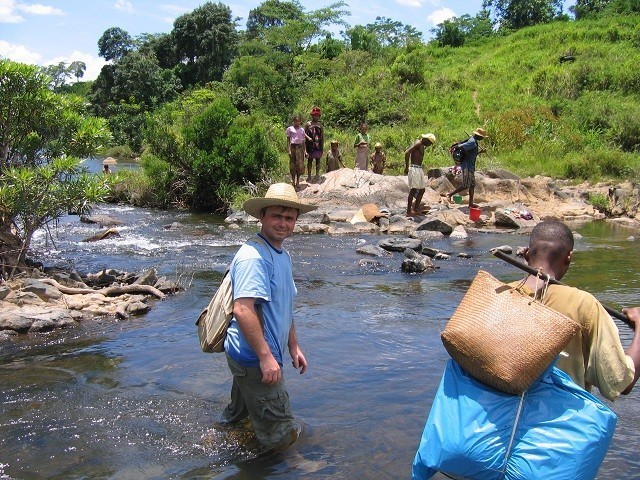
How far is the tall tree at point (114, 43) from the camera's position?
59594 millimetres

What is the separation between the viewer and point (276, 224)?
13.2 feet

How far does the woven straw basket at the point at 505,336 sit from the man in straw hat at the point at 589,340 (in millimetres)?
163

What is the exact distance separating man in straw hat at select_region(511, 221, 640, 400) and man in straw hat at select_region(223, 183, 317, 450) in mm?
1518

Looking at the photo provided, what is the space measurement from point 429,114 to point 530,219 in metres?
15.6

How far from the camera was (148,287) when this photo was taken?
29.8 feet

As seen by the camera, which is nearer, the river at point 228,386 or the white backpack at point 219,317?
the white backpack at point 219,317

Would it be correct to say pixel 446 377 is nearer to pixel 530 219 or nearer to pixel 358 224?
pixel 358 224

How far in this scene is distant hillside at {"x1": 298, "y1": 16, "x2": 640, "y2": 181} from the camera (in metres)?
22.8

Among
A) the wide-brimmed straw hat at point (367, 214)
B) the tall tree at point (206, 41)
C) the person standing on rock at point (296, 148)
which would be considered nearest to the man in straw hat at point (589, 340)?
the wide-brimmed straw hat at point (367, 214)

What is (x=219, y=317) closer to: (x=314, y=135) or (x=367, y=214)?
(x=367, y=214)

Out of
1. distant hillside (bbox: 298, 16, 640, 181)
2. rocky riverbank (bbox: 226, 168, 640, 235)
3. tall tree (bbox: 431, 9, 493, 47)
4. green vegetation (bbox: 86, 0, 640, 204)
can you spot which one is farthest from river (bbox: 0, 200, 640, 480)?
tall tree (bbox: 431, 9, 493, 47)

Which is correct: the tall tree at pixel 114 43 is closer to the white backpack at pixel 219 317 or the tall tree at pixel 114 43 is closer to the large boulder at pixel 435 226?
the large boulder at pixel 435 226

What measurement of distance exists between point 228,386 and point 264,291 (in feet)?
7.66

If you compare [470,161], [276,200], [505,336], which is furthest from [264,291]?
[470,161]
